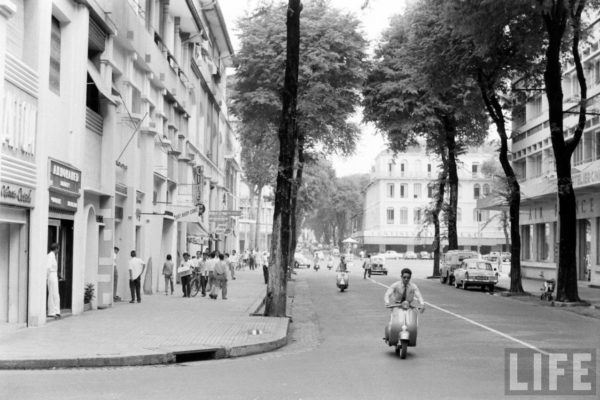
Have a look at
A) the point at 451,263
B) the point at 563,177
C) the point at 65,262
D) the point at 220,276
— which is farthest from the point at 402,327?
the point at 451,263

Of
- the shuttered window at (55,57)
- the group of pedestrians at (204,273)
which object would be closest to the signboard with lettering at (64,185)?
the shuttered window at (55,57)

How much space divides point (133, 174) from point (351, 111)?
2075 centimetres

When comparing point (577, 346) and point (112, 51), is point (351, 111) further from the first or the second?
point (577, 346)

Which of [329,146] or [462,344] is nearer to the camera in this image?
[462,344]

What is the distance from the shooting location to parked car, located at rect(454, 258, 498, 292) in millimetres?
38750

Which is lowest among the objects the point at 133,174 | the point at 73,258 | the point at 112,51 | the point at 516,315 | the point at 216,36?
the point at 516,315

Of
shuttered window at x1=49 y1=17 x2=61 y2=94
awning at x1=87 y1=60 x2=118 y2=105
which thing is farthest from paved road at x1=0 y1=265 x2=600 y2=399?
awning at x1=87 y1=60 x2=118 y2=105

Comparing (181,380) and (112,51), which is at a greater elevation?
(112,51)

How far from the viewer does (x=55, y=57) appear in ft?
62.7

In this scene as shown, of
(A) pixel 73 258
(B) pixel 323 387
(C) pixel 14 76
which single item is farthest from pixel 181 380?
(A) pixel 73 258

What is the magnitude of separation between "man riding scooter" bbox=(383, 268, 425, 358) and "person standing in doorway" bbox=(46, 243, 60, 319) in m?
8.12

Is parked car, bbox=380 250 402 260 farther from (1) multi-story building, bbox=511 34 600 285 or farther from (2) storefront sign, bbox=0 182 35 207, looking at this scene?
(2) storefront sign, bbox=0 182 35 207

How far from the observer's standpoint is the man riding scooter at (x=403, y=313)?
1354 cm

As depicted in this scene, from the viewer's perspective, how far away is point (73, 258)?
19953mm
